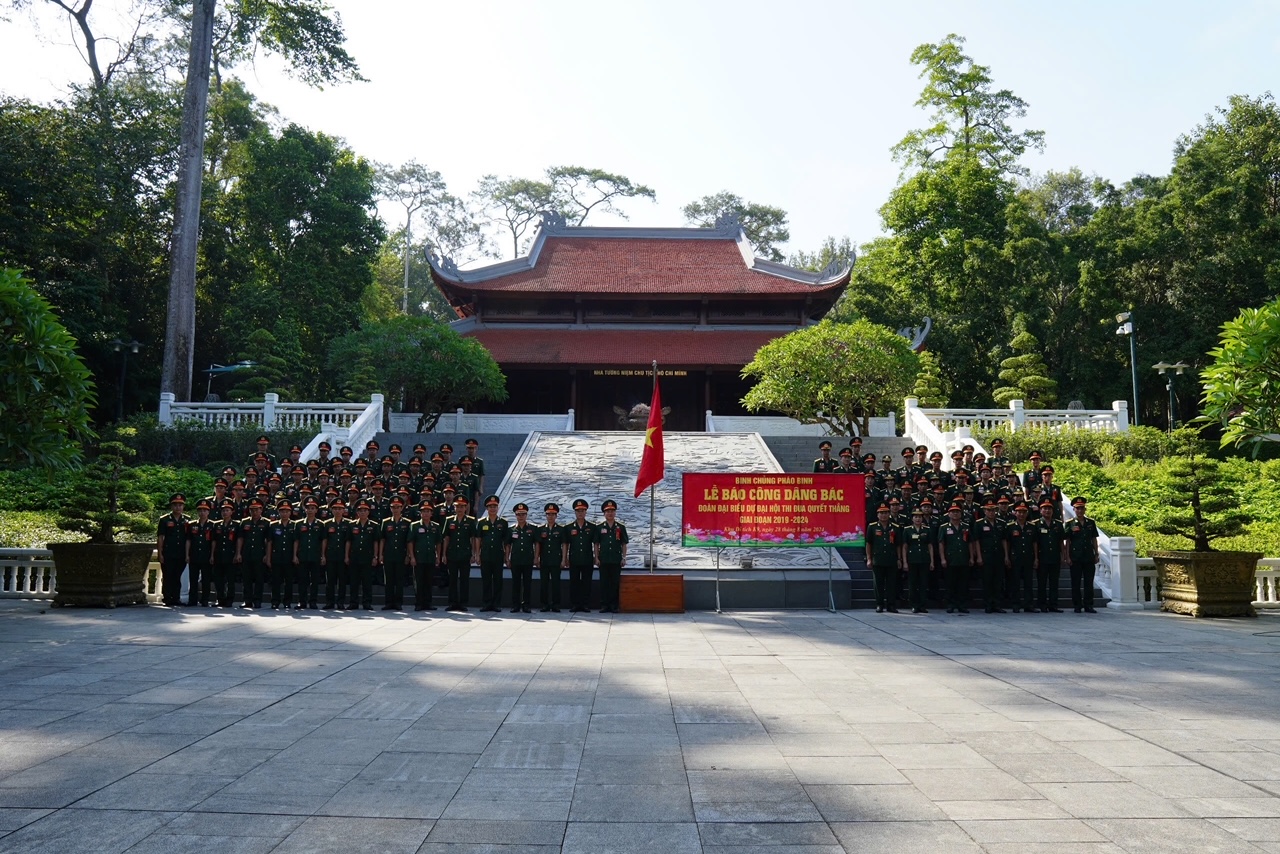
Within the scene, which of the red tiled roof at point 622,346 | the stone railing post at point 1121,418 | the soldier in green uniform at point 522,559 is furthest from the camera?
the red tiled roof at point 622,346

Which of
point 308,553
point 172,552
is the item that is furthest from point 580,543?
point 172,552

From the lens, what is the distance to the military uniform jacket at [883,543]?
1086 cm

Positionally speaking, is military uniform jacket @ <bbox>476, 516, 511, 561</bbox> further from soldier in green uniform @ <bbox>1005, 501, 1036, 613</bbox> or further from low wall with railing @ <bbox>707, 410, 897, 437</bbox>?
low wall with railing @ <bbox>707, 410, 897, 437</bbox>

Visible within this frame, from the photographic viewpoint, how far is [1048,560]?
35.8ft

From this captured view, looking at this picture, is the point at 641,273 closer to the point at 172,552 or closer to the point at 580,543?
the point at 580,543

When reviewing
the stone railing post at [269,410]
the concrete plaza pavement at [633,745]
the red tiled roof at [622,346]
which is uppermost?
the red tiled roof at [622,346]

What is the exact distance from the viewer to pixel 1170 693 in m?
5.75

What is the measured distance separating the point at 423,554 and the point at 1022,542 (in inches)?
293

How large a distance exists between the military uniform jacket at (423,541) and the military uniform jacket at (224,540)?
2.25 m

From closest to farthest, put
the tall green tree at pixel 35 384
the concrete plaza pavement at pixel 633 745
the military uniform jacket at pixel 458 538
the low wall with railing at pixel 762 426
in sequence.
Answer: the concrete plaza pavement at pixel 633 745 → the tall green tree at pixel 35 384 → the military uniform jacket at pixel 458 538 → the low wall with railing at pixel 762 426

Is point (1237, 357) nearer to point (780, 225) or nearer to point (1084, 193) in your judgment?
point (1084, 193)

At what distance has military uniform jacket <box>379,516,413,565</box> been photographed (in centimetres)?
1073

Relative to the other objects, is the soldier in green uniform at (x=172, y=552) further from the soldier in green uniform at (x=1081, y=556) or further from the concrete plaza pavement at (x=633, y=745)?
the soldier in green uniform at (x=1081, y=556)

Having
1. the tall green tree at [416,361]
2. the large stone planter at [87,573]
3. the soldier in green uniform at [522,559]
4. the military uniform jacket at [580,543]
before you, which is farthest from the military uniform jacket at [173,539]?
the tall green tree at [416,361]
